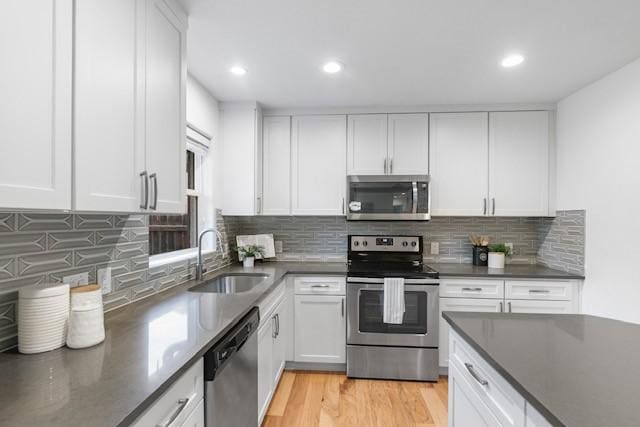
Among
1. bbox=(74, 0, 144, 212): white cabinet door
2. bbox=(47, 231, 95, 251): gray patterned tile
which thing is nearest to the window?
bbox=(47, 231, 95, 251): gray patterned tile

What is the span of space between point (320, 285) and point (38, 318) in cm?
197

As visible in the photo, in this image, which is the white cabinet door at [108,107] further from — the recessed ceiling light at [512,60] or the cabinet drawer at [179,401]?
the recessed ceiling light at [512,60]

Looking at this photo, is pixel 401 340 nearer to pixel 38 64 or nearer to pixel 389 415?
pixel 389 415

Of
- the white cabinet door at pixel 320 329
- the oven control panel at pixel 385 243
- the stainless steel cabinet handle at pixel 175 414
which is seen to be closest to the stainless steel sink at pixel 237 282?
the white cabinet door at pixel 320 329

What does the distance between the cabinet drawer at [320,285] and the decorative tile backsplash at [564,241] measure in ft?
6.21

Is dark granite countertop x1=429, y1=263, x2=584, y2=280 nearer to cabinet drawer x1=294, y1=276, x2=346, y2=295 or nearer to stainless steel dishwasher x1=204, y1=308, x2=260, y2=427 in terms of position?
cabinet drawer x1=294, y1=276, x2=346, y2=295

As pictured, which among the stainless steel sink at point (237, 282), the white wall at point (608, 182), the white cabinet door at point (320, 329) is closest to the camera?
the white wall at point (608, 182)

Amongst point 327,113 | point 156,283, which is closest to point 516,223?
point 327,113

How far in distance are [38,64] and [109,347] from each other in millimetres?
891

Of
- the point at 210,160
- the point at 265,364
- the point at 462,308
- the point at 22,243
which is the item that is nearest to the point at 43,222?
the point at 22,243

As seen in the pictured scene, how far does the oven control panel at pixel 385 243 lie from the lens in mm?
3191

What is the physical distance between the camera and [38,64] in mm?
833

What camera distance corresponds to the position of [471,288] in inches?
106

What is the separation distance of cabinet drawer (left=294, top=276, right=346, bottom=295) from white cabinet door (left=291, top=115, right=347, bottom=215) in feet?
2.04
